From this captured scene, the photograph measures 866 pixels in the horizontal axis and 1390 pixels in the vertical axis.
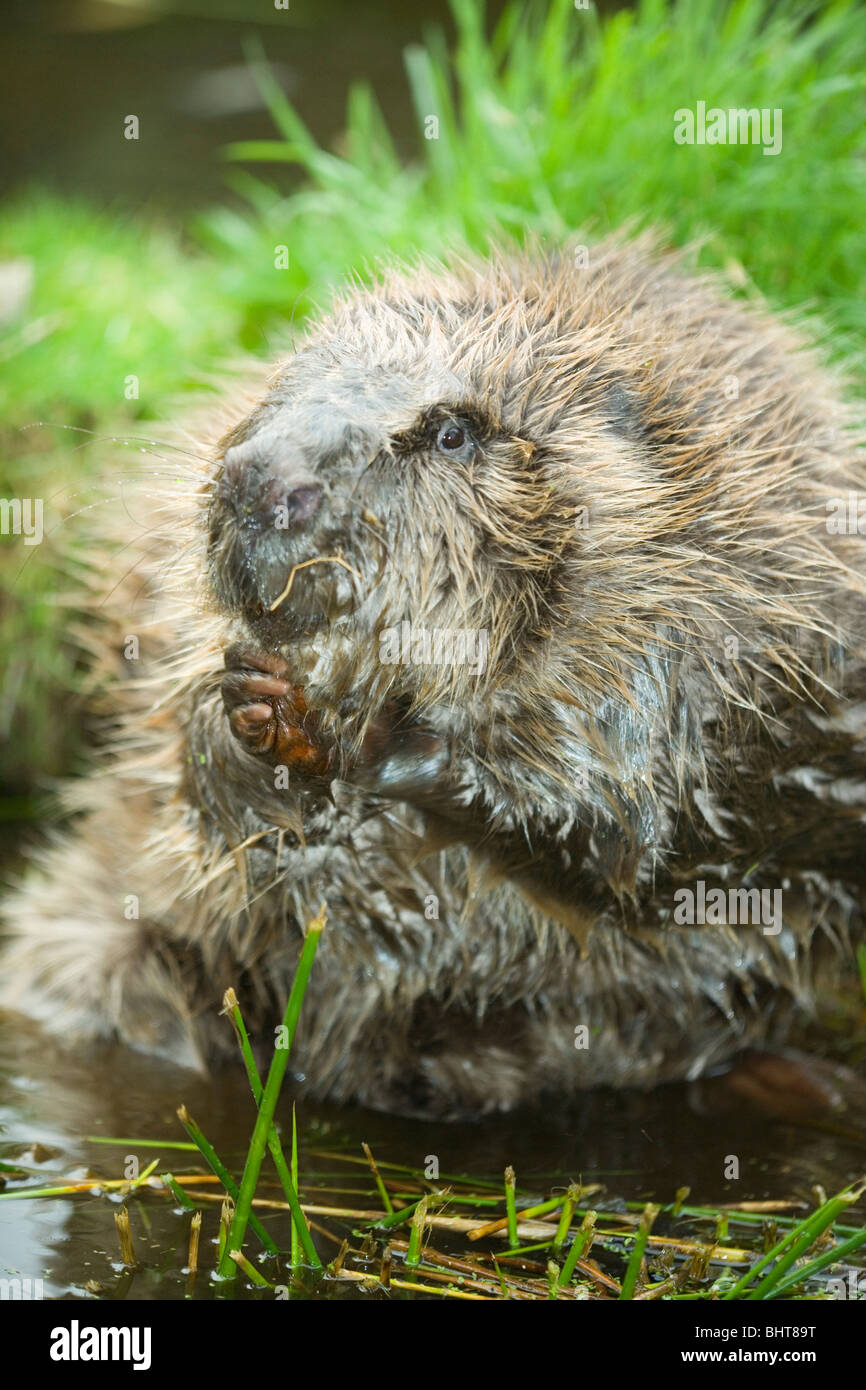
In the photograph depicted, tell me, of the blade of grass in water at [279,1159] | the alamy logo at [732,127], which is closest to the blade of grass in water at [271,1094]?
the blade of grass in water at [279,1159]

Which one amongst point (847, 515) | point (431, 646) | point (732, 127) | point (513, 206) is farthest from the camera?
point (513, 206)

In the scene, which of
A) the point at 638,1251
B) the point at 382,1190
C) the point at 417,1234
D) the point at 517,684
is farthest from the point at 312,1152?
the point at 517,684

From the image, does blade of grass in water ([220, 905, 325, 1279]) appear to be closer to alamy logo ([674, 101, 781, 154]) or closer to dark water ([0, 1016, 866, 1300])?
dark water ([0, 1016, 866, 1300])

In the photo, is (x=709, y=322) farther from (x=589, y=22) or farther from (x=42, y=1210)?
(x=589, y=22)

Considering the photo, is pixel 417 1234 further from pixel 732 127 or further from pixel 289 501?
pixel 732 127

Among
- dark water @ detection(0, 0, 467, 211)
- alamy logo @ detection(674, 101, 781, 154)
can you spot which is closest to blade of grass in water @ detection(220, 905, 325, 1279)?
alamy logo @ detection(674, 101, 781, 154)
